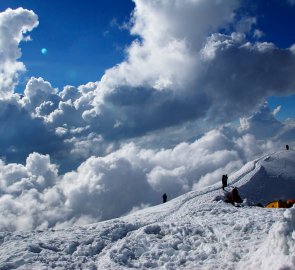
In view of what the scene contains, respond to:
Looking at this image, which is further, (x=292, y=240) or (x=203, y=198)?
(x=203, y=198)

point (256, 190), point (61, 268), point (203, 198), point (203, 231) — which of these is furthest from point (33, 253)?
point (256, 190)

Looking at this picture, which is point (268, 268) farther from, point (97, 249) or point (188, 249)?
point (97, 249)

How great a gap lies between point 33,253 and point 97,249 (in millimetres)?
2959

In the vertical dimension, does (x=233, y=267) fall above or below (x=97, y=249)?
below

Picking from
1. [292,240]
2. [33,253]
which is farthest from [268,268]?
[33,253]

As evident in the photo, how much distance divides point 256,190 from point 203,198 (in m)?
13.3

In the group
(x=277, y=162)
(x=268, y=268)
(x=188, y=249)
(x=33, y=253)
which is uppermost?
(x=277, y=162)

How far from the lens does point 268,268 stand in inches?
480

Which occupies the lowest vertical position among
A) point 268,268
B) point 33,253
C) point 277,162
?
point 268,268

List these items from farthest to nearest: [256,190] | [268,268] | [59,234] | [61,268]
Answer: [256,190]
[59,234]
[61,268]
[268,268]

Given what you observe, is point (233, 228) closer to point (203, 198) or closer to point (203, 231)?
point (203, 231)

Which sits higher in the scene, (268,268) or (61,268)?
(61,268)

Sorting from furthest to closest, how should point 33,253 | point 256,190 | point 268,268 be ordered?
1. point 256,190
2. point 33,253
3. point 268,268

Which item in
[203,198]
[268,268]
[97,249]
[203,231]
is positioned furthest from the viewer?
[203,198]
